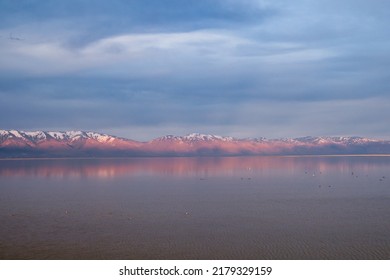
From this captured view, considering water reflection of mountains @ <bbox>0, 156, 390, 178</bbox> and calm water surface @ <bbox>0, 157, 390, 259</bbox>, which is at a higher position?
calm water surface @ <bbox>0, 157, 390, 259</bbox>

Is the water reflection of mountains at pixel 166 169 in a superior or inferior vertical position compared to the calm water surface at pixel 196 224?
inferior

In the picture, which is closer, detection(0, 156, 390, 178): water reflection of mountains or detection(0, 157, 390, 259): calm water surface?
detection(0, 157, 390, 259): calm water surface

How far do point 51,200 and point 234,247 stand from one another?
1022 inches

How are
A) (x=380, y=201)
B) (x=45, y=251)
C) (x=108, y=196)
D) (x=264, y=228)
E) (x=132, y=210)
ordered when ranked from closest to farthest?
(x=45, y=251), (x=264, y=228), (x=132, y=210), (x=380, y=201), (x=108, y=196)

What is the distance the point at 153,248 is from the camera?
2561cm

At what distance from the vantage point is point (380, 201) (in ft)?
143

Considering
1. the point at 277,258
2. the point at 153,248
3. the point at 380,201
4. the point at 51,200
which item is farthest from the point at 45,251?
the point at 380,201

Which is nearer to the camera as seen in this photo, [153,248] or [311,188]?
[153,248]

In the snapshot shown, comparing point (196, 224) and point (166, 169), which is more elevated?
point (196, 224)

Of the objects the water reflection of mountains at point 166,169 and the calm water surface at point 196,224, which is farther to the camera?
the water reflection of mountains at point 166,169

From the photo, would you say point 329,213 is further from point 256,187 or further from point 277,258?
point 256,187

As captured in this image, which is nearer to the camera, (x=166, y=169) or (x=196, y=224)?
(x=196, y=224)
